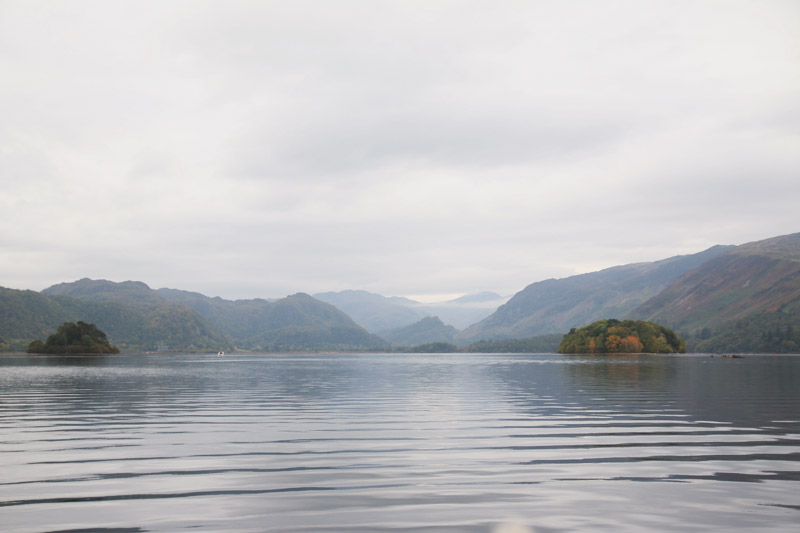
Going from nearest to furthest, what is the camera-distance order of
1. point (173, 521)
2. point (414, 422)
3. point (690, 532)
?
point (690, 532), point (173, 521), point (414, 422)

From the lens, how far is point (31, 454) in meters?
28.0

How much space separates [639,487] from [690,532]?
16.5 ft

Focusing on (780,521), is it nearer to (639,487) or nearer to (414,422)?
(639,487)

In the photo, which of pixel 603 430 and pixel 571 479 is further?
pixel 603 430

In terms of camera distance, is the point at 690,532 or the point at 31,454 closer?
the point at 690,532

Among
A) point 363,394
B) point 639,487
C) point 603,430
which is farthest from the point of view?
point 363,394

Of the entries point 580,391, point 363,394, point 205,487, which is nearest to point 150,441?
point 205,487

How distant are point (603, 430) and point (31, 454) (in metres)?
30.2

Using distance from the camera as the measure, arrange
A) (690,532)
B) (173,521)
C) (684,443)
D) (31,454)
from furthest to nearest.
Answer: (684,443) → (31,454) → (173,521) → (690,532)

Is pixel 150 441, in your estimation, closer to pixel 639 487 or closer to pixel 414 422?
pixel 414 422

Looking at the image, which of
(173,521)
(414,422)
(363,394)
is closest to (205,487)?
(173,521)

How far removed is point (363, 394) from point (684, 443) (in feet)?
133

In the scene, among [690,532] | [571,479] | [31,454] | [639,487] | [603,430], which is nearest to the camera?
[690,532]

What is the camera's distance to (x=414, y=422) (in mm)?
40000
